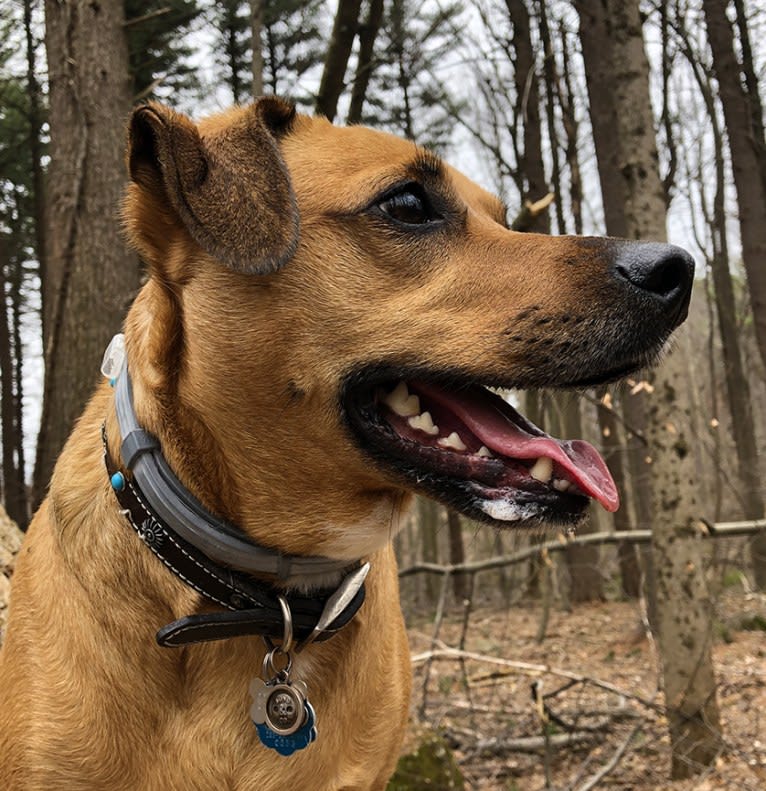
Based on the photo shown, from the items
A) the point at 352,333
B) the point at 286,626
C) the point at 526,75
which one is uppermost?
the point at 526,75

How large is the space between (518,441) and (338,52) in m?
3.62

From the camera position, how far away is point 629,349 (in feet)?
6.37

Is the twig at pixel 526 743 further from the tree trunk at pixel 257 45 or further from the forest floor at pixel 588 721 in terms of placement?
the tree trunk at pixel 257 45

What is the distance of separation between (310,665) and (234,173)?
1.30m

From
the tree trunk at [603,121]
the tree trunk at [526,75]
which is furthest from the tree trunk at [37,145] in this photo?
the tree trunk at [603,121]

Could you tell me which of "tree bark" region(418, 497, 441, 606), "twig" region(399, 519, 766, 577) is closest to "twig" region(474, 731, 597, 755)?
"twig" region(399, 519, 766, 577)

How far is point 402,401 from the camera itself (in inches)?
83.8

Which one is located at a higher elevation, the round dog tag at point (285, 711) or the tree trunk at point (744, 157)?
the tree trunk at point (744, 157)

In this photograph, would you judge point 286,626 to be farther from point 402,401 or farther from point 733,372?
point 733,372

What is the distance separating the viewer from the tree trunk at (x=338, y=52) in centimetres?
477

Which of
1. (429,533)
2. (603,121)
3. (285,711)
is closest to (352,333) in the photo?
(285,711)

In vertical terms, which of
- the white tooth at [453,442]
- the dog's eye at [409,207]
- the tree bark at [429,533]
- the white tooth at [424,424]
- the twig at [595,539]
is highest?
the dog's eye at [409,207]

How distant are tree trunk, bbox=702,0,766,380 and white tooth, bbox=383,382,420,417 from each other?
371 inches

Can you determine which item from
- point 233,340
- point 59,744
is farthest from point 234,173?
point 59,744
